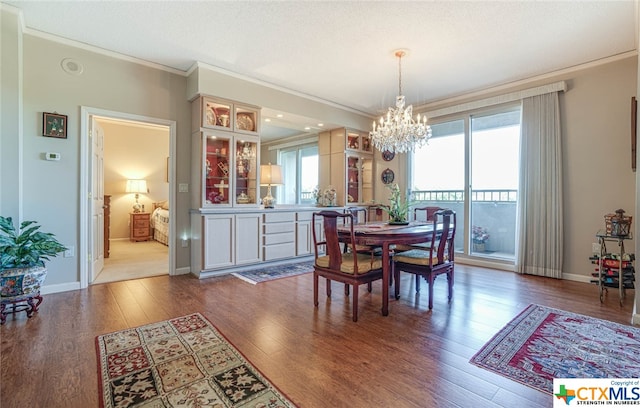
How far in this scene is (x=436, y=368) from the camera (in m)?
1.90

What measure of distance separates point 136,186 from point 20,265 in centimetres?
517

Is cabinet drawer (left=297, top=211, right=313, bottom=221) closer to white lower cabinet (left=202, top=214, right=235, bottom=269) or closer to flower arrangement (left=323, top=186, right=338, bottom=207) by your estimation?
flower arrangement (left=323, top=186, right=338, bottom=207)

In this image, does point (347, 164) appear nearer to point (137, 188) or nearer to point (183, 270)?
point (183, 270)

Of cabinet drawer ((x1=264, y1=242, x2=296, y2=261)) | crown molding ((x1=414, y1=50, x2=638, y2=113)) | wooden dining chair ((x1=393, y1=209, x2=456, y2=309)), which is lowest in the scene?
cabinet drawer ((x1=264, y1=242, x2=296, y2=261))

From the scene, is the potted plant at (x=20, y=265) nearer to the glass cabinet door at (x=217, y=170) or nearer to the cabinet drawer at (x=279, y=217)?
the glass cabinet door at (x=217, y=170)

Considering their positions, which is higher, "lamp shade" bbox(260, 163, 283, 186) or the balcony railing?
"lamp shade" bbox(260, 163, 283, 186)

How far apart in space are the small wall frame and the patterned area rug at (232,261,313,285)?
260 centimetres

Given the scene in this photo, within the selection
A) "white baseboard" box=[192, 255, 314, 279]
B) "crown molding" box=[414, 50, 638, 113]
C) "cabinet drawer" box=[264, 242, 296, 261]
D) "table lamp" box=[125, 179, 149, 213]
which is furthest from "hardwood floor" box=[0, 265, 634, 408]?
"table lamp" box=[125, 179, 149, 213]

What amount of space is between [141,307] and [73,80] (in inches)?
106

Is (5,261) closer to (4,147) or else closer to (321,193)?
(4,147)

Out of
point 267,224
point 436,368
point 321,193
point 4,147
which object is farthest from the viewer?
point 321,193

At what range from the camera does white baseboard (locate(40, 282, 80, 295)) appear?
3.31 meters

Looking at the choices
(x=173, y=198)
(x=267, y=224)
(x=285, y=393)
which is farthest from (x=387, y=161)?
(x=285, y=393)

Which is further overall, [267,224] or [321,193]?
[321,193]
